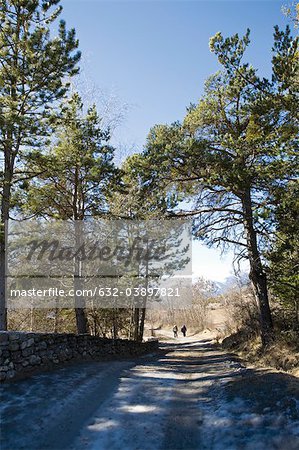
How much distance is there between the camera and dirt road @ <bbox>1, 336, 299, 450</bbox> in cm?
465

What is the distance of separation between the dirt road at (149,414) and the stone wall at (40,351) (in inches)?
16.5

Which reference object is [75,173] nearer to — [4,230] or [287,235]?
[4,230]

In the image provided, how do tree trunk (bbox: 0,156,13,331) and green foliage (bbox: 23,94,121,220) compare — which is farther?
green foliage (bbox: 23,94,121,220)

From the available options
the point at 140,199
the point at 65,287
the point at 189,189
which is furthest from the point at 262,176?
the point at 65,287

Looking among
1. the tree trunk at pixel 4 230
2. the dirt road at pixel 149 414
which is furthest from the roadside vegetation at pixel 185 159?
the dirt road at pixel 149 414

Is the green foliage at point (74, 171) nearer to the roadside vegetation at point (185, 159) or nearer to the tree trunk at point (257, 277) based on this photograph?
the roadside vegetation at point (185, 159)

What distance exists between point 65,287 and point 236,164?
1046cm

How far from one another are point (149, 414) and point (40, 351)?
3.91 m

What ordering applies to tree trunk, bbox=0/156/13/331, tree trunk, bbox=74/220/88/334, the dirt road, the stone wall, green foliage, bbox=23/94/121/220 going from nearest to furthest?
1. the dirt road
2. the stone wall
3. tree trunk, bbox=0/156/13/331
4. green foliage, bbox=23/94/121/220
5. tree trunk, bbox=74/220/88/334

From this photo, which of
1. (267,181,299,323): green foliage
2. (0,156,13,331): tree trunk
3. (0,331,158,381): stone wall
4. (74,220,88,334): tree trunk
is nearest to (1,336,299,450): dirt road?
(0,331,158,381): stone wall

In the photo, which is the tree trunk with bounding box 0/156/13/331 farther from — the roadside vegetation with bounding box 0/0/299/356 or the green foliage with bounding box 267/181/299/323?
the green foliage with bounding box 267/181/299/323

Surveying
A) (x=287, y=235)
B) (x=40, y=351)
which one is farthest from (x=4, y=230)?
(x=287, y=235)

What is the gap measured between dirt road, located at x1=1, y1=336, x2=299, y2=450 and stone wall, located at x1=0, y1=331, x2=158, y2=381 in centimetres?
42

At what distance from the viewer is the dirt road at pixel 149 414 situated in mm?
4648
